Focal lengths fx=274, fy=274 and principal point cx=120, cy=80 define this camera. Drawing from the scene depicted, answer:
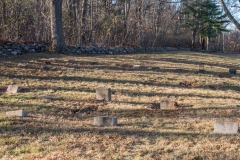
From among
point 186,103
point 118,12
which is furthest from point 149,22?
point 186,103

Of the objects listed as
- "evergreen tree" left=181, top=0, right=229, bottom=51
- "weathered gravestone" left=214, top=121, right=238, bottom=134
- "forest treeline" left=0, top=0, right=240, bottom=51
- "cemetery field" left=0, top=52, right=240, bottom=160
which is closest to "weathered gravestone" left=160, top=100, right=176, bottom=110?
"cemetery field" left=0, top=52, right=240, bottom=160

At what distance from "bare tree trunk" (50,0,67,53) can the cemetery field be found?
5.43 m

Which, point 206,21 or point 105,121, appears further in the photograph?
point 206,21

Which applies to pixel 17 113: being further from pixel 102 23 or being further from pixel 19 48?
pixel 102 23

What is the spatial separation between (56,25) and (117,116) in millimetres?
10610

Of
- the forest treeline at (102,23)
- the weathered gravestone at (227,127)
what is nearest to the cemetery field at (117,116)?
the weathered gravestone at (227,127)

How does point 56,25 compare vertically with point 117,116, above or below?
above

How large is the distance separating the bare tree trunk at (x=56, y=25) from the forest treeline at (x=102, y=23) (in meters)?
2.07

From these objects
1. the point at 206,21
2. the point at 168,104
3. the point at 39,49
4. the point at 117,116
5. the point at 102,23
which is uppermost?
the point at 206,21

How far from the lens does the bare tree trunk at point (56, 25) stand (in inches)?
574

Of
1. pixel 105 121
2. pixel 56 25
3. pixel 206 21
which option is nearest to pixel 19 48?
pixel 56 25

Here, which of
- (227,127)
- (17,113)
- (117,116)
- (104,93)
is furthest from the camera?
(104,93)

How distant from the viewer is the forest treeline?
1614cm

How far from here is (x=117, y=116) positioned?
5.34 metres
